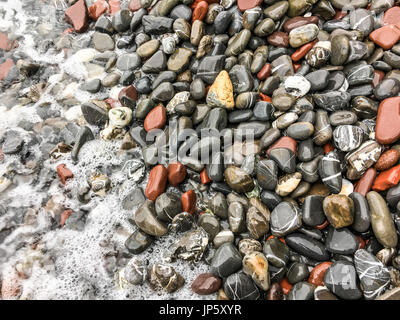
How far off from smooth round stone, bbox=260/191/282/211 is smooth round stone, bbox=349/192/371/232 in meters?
0.44

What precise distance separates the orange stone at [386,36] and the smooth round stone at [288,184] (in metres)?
1.18

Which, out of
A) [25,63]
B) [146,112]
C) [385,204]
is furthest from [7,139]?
[385,204]

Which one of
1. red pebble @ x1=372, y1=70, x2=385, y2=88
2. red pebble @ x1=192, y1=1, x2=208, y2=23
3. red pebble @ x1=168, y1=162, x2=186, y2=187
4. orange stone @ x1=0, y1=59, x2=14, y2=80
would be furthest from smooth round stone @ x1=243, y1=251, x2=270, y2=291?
orange stone @ x1=0, y1=59, x2=14, y2=80

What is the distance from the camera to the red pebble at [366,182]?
6.54 ft

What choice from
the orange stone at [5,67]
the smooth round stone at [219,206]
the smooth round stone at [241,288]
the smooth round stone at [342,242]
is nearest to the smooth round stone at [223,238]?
the smooth round stone at [219,206]

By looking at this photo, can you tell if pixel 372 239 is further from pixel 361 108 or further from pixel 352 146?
pixel 361 108

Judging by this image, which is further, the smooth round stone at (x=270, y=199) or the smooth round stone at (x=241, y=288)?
the smooth round stone at (x=270, y=199)

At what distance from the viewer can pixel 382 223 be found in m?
1.84

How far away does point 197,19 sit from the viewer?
275 cm

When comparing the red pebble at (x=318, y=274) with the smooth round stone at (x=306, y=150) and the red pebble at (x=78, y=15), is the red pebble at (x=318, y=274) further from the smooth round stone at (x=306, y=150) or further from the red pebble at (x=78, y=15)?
the red pebble at (x=78, y=15)

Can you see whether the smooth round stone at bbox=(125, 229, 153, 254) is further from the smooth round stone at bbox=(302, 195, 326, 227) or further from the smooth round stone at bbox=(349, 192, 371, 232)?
the smooth round stone at bbox=(349, 192, 371, 232)

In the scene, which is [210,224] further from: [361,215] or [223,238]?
[361,215]

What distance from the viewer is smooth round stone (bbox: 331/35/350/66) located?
229 cm

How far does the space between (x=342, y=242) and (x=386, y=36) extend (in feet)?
5.03
